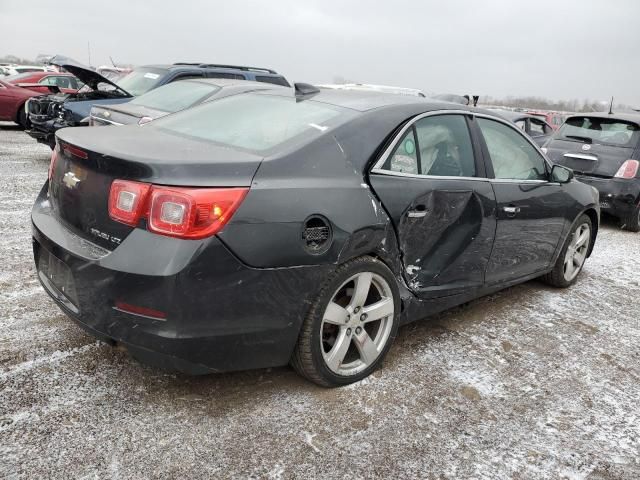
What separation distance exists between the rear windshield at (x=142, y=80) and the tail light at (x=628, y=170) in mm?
6584

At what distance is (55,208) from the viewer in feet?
8.58

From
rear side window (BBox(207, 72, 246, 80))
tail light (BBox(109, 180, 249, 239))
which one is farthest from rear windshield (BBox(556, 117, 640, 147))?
tail light (BBox(109, 180, 249, 239))

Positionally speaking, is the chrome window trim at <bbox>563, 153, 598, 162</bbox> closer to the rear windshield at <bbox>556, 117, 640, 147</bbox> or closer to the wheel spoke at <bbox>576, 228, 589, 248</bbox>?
the rear windshield at <bbox>556, 117, 640, 147</bbox>

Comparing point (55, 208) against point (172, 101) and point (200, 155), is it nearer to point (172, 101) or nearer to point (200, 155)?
point (200, 155)

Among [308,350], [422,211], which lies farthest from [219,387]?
[422,211]

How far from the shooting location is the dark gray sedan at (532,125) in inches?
398

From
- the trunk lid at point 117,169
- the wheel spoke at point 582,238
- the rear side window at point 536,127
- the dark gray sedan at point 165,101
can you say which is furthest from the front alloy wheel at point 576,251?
the rear side window at point 536,127

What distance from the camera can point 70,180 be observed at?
8.09 ft

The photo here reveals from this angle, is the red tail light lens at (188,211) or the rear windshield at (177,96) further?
the rear windshield at (177,96)

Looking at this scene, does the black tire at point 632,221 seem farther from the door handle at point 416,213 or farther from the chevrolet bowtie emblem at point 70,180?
the chevrolet bowtie emblem at point 70,180

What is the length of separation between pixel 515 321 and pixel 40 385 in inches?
114

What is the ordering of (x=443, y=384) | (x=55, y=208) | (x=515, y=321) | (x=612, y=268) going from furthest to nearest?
(x=612, y=268), (x=515, y=321), (x=443, y=384), (x=55, y=208)

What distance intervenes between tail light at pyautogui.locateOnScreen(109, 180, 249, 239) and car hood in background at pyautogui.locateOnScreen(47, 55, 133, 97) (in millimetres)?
6337

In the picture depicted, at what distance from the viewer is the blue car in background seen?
7461 mm
